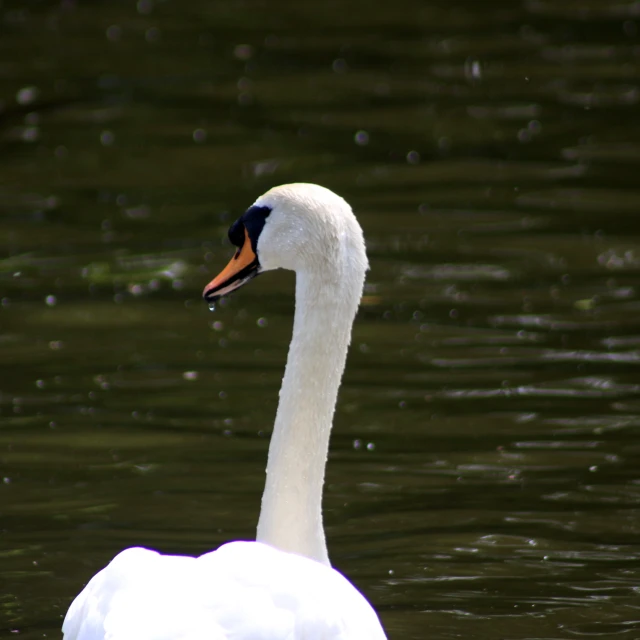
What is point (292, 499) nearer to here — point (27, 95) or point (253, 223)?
point (253, 223)

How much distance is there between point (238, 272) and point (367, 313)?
396 centimetres

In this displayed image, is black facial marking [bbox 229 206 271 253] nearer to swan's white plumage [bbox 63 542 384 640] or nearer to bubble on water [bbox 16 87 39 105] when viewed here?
swan's white plumage [bbox 63 542 384 640]

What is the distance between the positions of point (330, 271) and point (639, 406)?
3.07m

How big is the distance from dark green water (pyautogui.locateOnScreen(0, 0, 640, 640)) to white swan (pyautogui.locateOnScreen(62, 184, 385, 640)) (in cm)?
94

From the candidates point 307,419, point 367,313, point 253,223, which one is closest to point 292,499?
point 307,419

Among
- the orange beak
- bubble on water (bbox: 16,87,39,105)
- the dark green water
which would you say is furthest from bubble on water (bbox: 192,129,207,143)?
the orange beak

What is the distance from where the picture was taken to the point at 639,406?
25.2ft

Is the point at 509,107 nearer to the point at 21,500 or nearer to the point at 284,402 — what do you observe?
the point at 21,500

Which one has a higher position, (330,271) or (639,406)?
(330,271)

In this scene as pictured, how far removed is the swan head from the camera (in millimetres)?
4973

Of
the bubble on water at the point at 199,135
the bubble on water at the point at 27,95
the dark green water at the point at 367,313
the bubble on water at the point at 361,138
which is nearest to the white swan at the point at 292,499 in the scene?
the dark green water at the point at 367,313

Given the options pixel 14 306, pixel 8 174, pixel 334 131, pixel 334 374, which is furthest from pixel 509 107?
pixel 334 374

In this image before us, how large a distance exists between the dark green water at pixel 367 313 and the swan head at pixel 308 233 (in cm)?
136

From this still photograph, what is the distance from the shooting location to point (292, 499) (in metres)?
4.89
